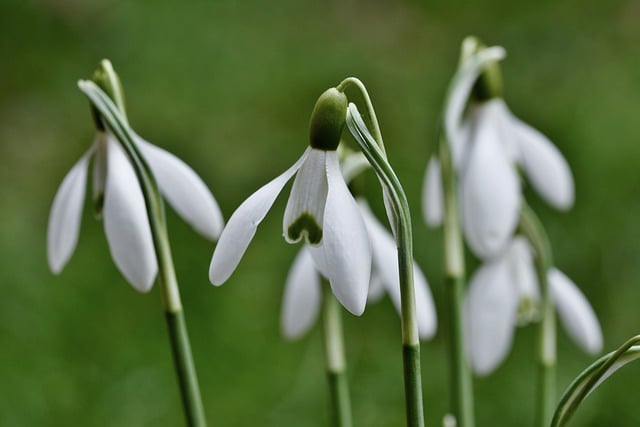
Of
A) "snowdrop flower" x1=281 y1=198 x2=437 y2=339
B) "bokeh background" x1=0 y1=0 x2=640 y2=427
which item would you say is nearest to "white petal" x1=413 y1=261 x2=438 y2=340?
"snowdrop flower" x1=281 y1=198 x2=437 y2=339

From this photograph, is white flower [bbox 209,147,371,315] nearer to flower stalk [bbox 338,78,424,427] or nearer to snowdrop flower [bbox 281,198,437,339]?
flower stalk [bbox 338,78,424,427]

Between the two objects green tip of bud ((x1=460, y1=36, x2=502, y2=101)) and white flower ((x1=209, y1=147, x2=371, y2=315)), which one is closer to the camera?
white flower ((x1=209, y1=147, x2=371, y2=315))

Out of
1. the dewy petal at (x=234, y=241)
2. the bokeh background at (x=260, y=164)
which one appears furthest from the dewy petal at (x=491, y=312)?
the bokeh background at (x=260, y=164)

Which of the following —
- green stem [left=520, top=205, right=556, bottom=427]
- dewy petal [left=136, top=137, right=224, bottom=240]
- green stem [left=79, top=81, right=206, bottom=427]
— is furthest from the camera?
green stem [left=520, top=205, right=556, bottom=427]

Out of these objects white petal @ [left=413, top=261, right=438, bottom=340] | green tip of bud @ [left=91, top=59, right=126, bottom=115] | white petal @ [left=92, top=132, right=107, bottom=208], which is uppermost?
green tip of bud @ [left=91, top=59, right=126, bottom=115]

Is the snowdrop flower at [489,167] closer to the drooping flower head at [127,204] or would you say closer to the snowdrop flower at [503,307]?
the snowdrop flower at [503,307]

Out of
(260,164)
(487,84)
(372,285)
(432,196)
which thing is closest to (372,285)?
(372,285)

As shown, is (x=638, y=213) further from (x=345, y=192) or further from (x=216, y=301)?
(x=345, y=192)

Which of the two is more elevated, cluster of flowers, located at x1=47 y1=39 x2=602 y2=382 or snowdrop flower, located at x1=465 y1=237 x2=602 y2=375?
cluster of flowers, located at x1=47 y1=39 x2=602 y2=382

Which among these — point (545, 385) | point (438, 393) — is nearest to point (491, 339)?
point (545, 385)
